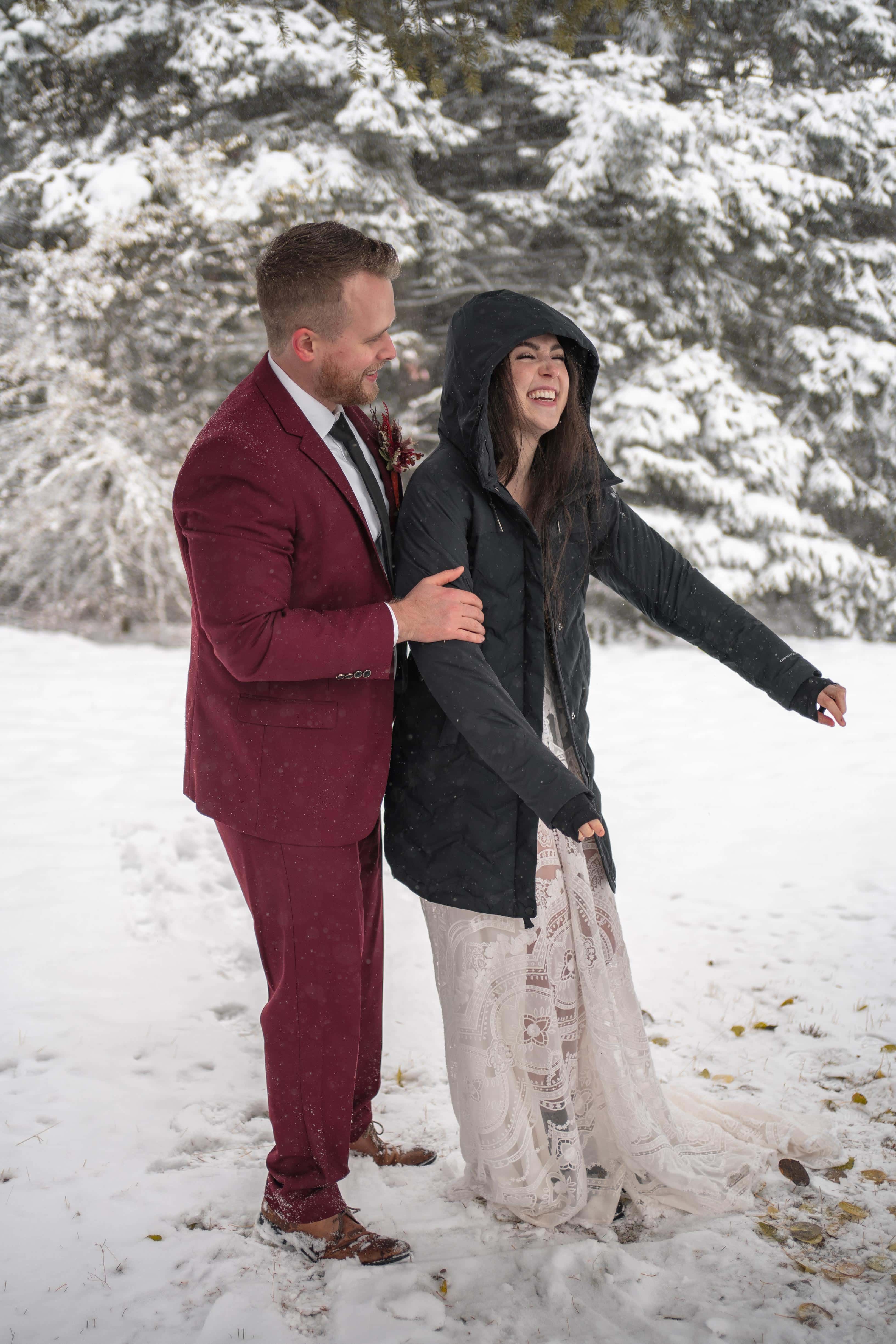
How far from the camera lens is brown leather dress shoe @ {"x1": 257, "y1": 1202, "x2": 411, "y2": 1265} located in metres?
1.96

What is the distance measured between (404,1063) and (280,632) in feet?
5.64

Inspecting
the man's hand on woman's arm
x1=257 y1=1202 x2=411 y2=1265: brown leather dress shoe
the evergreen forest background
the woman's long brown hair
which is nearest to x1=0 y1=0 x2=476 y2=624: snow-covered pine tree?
the evergreen forest background

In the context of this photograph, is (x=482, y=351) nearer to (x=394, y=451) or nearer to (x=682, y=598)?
(x=394, y=451)

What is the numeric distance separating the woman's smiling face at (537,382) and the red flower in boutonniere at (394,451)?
260mm

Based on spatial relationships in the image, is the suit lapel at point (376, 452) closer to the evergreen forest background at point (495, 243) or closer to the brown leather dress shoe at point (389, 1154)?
the brown leather dress shoe at point (389, 1154)

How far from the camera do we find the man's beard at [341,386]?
192 centimetres

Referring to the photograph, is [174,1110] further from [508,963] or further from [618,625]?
[618,625]

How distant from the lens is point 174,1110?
8.54 ft

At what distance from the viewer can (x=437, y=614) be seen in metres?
1.80

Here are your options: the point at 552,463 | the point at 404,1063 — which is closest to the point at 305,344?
the point at 552,463

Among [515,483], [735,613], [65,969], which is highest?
[515,483]

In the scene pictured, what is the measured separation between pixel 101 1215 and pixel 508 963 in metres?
1.09

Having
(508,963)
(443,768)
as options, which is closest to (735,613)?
(443,768)

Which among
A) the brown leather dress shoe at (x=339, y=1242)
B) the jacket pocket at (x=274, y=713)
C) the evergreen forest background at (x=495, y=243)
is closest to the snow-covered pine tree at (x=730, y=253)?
the evergreen forest background at (x=495, y=243)
